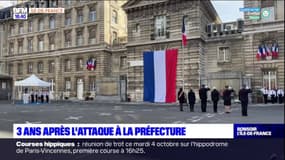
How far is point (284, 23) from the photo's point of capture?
364 centimetres

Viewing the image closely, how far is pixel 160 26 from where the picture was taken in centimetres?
2341

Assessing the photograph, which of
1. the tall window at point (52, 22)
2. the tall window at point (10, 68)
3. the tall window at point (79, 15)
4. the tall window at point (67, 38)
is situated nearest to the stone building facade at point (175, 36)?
the tall window at point (79, 15)

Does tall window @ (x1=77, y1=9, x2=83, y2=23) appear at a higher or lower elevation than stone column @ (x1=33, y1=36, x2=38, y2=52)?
higher

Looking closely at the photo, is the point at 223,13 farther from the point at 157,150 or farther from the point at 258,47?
the point at 157,150

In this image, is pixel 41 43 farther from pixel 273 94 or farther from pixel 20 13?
pixel 273 94

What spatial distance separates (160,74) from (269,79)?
4198 millimetres

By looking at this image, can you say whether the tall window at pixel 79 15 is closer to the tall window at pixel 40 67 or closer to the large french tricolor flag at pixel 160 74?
the tall window at pixel 40 67

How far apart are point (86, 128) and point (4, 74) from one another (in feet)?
5.27

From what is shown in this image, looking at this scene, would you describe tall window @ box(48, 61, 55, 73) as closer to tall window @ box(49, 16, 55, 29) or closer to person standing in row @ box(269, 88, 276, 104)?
tall window @ box(49, 16, 55, 29)

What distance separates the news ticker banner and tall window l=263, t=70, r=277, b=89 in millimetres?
1278

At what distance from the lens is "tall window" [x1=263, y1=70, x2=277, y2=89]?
478 cm

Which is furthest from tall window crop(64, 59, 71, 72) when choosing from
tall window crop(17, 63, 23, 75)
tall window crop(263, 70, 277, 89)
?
tall window crop(263, 70, 277, 89)

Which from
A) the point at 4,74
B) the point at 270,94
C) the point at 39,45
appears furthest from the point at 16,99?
the point at 270,94

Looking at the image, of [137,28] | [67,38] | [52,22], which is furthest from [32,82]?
[137,28]
